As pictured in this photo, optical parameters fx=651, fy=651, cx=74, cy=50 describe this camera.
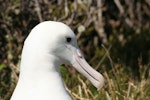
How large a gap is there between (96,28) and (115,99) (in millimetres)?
2411

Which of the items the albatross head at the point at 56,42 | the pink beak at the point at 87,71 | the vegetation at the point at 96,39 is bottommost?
the vegetation at the point at 96,39

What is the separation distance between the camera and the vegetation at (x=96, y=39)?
4.71 m

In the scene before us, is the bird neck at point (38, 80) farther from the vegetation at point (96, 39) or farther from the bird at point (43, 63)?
the vegetation at point (96, 39)

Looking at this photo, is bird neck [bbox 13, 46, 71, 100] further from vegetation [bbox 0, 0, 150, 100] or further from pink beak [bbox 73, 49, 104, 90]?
vegetation [bbox 0, 0, 150, 100]

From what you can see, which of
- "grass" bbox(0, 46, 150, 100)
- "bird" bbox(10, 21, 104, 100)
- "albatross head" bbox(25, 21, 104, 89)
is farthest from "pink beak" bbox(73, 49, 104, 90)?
"grass" bbox(0, 46, 150, 100)

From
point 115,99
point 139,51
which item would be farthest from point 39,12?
point 139,51

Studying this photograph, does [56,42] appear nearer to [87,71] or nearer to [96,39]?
[87,71]

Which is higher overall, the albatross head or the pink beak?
the albatross head

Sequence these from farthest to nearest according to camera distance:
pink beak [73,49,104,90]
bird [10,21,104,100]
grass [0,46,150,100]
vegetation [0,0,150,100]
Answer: vegetation [0,0,150,100] < grass [0,46,150,100] < pink beak [73,49,104,90] < bird [10,21,104,100]

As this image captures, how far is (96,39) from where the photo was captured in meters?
6.93

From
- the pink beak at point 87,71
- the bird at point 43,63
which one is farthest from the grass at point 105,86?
the bird at point 43,63

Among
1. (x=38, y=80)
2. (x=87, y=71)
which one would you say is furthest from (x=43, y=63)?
(x=87, y=71)

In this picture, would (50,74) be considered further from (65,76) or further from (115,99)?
(65,76)

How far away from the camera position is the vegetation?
471 cm
